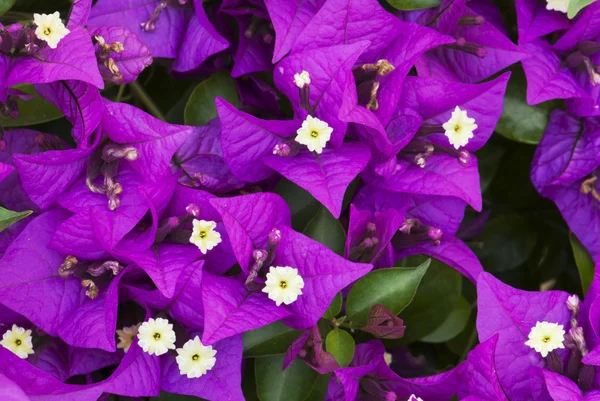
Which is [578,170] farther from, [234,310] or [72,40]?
[72,40]

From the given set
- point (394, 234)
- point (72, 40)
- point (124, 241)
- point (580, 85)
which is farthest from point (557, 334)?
point (72, 40)

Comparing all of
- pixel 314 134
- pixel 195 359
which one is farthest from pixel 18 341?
pixel 314 134

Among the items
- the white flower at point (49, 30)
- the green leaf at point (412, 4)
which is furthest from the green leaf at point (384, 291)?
the white flower at point (49, 30)

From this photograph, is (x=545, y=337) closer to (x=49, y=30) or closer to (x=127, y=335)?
(x=127, y=335)

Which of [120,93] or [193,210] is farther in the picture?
[120,93]

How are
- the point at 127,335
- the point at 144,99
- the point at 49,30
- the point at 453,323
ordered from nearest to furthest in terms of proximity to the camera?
1. the point at 49,30
2. the point at 127,335
3. the point at 144,99
4. the point at 453,323
